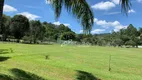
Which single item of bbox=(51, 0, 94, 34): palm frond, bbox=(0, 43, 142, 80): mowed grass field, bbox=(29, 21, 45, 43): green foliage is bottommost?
bbox=(0, 43, 142, 80): mowed grass field

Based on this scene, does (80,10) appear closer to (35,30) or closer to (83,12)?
(83,12)

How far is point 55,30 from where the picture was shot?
562ft

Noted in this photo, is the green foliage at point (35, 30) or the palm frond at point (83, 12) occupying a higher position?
the green foliage at point (35, 30)

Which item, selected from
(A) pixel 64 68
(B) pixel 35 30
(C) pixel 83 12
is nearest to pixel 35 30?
(B) pixel 35 30

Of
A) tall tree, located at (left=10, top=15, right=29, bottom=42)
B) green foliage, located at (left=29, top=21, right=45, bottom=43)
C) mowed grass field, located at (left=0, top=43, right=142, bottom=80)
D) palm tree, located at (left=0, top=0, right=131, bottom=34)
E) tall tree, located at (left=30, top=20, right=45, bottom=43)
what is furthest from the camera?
tall tree, located at (left=30, top=20, right=45, bottom=43)

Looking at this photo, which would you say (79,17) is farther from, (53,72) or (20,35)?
(20,35)

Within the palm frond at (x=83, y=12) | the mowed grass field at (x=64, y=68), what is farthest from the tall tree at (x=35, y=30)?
the palm frond at (x=83, y=12)

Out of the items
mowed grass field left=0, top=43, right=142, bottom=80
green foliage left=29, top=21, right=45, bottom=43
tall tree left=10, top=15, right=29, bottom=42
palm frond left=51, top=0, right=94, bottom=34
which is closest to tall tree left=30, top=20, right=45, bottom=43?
green foliage left=29, top=21, right=45, bottom=43

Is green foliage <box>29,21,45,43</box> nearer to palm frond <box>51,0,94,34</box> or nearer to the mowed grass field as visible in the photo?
the mowed grass field

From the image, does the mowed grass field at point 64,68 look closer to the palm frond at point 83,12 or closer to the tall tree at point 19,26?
the palm frond at point 83,12

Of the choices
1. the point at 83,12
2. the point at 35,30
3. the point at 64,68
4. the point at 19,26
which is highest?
the point at 19,26

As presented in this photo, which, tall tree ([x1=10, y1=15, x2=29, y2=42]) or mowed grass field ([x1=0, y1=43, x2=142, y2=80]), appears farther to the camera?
tall tree ([x1=10, y1=15, x2=29, y2=42])

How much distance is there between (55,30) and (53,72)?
15086 centimetres

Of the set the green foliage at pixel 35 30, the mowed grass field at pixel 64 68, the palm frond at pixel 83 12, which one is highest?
the green foliage at pixel 35 30
